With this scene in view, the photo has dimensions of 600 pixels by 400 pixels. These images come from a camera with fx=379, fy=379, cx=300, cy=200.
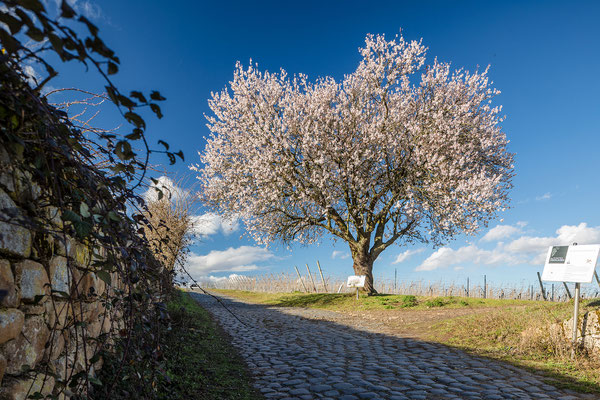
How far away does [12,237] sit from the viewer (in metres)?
2.07

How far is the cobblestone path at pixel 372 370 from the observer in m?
5.06

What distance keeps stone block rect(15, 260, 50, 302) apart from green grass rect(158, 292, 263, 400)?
1.61 meters

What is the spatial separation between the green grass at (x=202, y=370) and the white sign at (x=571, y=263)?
6623 mm

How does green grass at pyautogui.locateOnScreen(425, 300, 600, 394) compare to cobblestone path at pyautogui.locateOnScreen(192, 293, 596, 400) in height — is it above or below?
above

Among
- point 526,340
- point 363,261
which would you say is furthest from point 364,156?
point 526,340

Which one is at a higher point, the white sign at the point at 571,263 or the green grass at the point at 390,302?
the white sign at the point at 571,263

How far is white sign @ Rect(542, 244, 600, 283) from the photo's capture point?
24.1 ft

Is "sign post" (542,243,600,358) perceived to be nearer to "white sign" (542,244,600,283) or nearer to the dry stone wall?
"white sign" (542,244,600,283)

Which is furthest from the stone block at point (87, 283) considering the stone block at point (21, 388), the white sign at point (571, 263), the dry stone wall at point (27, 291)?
the white sign at point (571, 263)

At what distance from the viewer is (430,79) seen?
58.6 ft

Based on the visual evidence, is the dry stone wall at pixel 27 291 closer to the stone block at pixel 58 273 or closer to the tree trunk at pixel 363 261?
the stone block at pixel 58 273

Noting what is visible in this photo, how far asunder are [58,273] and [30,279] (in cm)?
38

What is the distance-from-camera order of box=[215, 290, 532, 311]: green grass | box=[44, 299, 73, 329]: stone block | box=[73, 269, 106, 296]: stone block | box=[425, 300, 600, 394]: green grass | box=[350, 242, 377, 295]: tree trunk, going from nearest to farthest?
box=[44, 299, 73, 329]: stone block, box=[73, 269, 106, 296]: stone block, box=[425, 300, 600, 394]: green grass, box=[215, 290, 532, 311]: green grass, box=[350, 242, 377, 295]: tree trunk

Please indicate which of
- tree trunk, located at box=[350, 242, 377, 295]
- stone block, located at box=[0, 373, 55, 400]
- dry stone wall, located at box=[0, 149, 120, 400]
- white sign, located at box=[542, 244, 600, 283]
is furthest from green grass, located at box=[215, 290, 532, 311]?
stone block, located at box=[0, 373, 55, 400]
